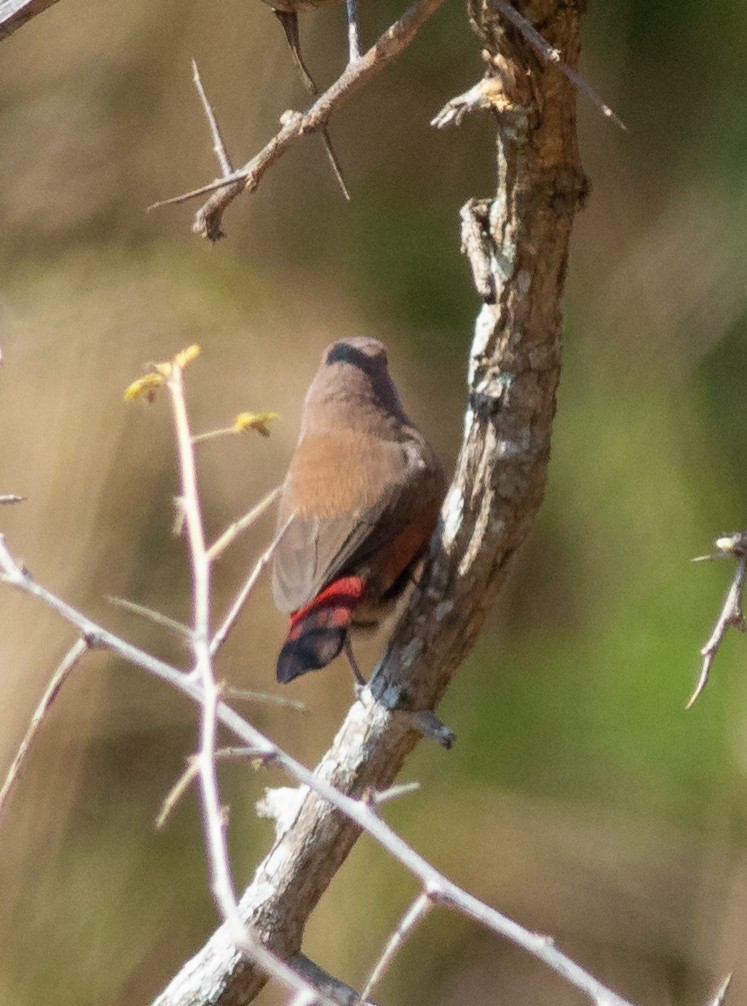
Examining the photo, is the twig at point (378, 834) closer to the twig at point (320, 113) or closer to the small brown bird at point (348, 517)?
the twig at point (320, 113)

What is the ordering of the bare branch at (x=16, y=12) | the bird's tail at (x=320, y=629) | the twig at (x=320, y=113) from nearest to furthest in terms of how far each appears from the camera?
the bare branch at (x=16, y=12)
the twig at (x=320, y=113)
the bird's tail at (x=320, y=629)

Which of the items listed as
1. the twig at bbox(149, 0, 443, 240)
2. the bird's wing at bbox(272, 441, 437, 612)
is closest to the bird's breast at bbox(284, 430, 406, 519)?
the bird's wing at bbox(272, 441, 437, 612)

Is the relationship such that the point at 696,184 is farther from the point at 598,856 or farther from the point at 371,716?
the point at 371,716

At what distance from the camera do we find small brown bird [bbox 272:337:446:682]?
2.16 metres

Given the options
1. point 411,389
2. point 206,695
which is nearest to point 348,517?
point 206,695

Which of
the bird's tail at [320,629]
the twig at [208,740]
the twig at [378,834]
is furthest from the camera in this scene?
the bird's tail at [320,629]

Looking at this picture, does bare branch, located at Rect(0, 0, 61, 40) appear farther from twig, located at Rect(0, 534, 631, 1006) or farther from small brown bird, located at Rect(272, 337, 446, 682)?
small brown bird, located at Rect(272, 337, 446, 682)

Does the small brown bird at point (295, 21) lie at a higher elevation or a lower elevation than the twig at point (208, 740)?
higher

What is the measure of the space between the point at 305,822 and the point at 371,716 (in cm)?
17

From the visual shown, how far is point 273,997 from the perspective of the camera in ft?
13.0

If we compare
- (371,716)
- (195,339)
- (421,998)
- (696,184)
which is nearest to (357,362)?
(371,716)

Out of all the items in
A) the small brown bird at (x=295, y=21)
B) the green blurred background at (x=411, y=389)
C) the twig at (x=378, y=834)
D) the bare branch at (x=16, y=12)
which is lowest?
the green blurred background at (x=411, y=389)

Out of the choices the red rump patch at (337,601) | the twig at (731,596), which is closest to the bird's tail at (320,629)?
the red rump patch at (337,601)

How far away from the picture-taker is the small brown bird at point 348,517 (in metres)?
2.16
